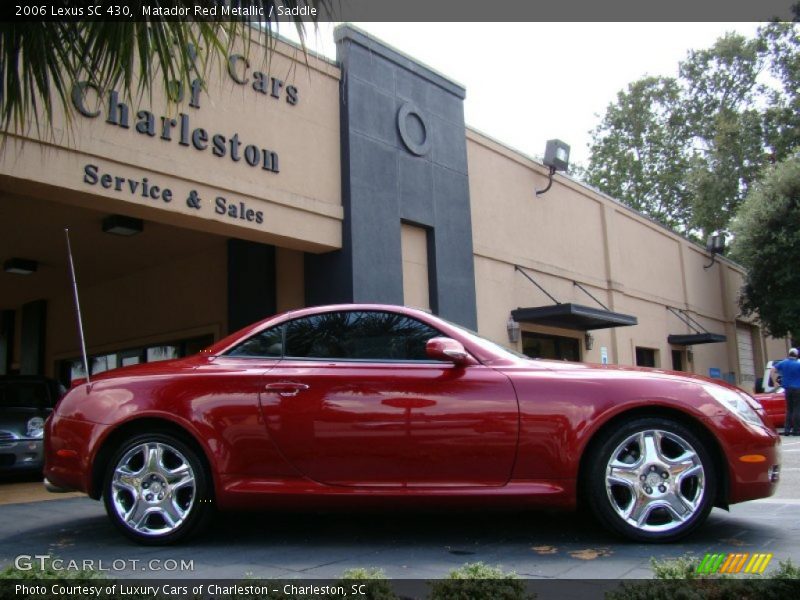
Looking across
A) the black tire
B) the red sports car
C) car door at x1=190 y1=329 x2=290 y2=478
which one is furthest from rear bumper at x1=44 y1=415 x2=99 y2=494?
the red sports car

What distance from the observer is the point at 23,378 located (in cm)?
1038

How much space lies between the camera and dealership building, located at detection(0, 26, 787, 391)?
841cm

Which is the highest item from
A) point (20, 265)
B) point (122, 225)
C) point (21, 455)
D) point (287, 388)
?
point (20, 265)

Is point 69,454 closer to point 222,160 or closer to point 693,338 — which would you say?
point 222,160

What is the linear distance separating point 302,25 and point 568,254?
12.8 m

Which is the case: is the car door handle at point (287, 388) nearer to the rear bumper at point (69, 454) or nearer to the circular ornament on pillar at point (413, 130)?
the rear bumper at point (69, 454)

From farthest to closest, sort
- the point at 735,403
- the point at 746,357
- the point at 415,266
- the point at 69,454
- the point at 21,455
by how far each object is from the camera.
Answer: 1. the point at 746,357
2. the point at 415,266
3. the point at 21,455
4. the point at 69,454
5. the point at 735,403

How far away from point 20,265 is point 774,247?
1935cm

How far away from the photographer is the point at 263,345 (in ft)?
15.5

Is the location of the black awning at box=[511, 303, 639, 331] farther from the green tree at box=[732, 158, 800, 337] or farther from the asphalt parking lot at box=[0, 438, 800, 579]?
the green tree at box=[732, 158, 800, 337]

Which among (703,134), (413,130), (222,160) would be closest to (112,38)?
(222,160)

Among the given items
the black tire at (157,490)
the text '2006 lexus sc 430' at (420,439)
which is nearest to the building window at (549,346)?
the text '2006 lexus sc 430' at (420,439)

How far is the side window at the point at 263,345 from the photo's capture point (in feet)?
15.4

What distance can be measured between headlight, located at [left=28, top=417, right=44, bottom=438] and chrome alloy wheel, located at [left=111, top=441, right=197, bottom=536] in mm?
5239
